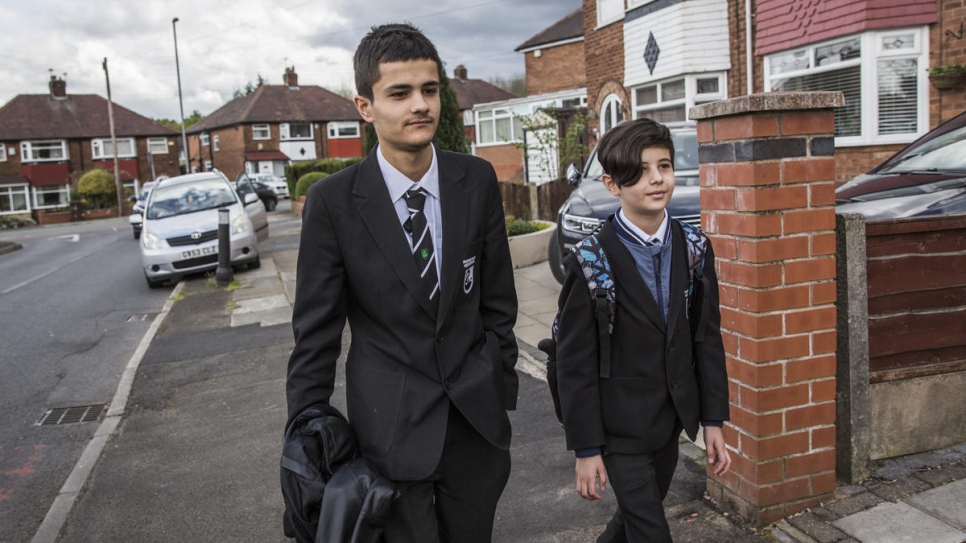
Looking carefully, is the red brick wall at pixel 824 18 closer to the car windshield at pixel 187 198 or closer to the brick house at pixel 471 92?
the car windshield at pixel 187 198

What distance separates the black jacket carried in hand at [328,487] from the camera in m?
1.99

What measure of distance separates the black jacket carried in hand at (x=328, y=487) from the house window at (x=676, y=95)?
1327cm

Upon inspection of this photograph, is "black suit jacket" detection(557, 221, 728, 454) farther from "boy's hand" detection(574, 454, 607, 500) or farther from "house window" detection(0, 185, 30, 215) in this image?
"house window" detection(0, 185, 30, 215)

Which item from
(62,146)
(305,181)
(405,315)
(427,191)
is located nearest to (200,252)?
(427,191)

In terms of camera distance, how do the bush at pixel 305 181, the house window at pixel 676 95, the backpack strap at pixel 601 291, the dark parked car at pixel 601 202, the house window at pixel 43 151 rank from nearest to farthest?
the backpack strap at pixel 601 291
the dark parked car at pixel 601 202
the house window at pixel 676 95
the bush at pixel 305 181
the house window at pixel 43 151

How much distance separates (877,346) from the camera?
12.3ft

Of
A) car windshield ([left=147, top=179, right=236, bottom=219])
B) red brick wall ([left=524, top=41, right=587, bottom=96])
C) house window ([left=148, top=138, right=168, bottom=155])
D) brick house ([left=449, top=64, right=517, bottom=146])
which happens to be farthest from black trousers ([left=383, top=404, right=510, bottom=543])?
house window ([left=148, top=138, right=168, bottom=155])

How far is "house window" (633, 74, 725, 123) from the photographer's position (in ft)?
51.3

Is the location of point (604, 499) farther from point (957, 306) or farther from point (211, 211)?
point (211, 211)

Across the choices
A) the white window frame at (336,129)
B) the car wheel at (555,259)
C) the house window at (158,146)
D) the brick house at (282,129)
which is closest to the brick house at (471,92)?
the brick house at (282,129)

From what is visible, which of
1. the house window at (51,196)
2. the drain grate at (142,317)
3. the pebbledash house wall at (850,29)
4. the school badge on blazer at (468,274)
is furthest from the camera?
the house window at (51,196)

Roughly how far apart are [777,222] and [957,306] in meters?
1.36

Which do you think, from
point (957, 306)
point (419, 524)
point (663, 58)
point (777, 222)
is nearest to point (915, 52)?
point (663, 58)

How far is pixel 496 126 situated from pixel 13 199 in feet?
125
